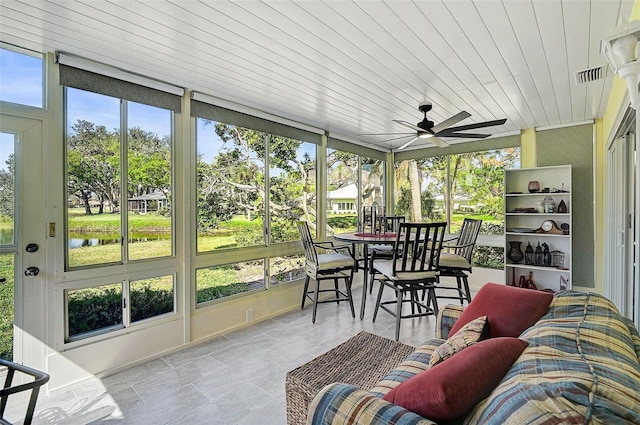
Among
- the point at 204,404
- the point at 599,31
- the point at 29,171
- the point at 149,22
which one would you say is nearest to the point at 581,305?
the point at 599,31

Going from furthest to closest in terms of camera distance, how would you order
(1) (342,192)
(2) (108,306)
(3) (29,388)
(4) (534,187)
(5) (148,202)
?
(1) (342,192)
(4) (534,187)
(5) (148,202)
(2) (108,306)
(3) (29,388)

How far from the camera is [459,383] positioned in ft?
2.98

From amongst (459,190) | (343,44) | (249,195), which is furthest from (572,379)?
(459,190)

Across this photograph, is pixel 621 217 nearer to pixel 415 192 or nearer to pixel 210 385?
pixel 415 192

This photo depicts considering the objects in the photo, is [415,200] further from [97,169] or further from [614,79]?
[97,169]

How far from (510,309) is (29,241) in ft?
10.1

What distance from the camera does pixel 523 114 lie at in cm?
390

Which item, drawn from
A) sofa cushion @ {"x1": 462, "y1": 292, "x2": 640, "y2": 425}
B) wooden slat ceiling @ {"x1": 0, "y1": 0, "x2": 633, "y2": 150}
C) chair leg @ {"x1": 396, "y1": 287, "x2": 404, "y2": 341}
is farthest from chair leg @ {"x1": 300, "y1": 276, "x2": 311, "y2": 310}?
sofa cushion @ {"x1": 462, "y1": 292, "x2": 640, "y2": 425}

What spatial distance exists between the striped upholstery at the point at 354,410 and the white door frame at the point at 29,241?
2.34 metres

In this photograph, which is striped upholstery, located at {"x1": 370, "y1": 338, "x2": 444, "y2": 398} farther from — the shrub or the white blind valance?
the white blind valance

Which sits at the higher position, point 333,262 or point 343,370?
point 333,262

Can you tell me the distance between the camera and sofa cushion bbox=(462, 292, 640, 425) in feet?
2.10

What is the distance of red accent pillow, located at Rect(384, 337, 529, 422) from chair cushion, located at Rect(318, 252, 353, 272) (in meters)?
2.65

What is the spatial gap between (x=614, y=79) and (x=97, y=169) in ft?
14.4
